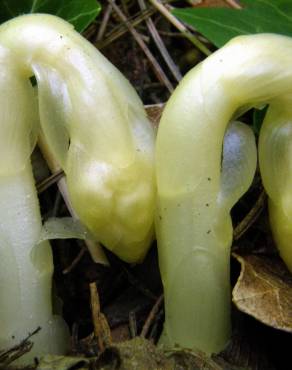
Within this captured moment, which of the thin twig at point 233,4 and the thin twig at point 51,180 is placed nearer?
the thin twig at point 51,180

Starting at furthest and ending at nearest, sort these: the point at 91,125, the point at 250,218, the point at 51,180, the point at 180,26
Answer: the point at 180,26
the point at 51,180
the point at 250,218
the point at 91,125

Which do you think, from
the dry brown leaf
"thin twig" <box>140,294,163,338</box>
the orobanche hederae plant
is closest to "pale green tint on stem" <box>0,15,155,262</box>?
the orobanche hederae plant

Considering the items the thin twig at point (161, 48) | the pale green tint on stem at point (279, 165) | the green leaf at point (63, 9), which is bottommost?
the pale green tint on stem at point (279, 165)

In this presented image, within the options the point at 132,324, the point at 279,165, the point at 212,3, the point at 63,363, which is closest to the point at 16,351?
the point at 63,363

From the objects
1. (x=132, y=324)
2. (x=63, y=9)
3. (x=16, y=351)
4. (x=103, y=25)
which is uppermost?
(x=63, y=9)

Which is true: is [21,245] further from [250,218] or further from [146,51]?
[146,51]

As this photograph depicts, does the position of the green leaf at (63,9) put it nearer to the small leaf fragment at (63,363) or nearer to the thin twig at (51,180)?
the thin twig at (51,180)

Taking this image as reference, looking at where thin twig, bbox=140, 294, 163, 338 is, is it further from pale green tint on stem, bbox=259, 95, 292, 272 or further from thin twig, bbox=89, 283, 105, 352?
pale green tint on stem, bbox=259, 95, 292, 272

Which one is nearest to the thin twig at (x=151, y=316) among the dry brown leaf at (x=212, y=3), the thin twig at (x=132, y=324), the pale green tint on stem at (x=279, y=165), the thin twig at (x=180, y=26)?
the thin twig at (x=132, y=324)
